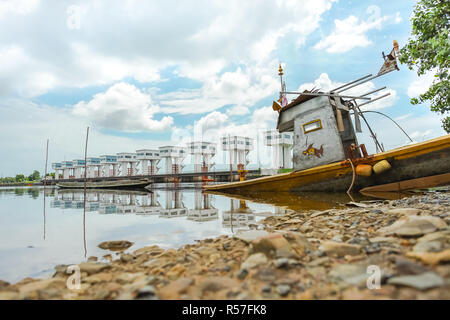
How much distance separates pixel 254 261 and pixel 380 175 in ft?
23.8

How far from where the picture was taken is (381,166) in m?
6.79

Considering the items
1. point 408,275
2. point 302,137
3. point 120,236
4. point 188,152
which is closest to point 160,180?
point 188,152

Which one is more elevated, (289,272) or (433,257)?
(433,257)

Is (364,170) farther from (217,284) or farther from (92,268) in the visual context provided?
(92,268)

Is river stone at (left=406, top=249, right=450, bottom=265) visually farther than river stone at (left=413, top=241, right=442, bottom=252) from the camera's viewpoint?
No

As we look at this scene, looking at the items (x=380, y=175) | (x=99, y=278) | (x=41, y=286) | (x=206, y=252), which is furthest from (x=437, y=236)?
(x=380, y=175)

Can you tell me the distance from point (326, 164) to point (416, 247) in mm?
6842

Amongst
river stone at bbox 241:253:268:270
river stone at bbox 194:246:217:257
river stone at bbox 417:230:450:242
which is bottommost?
river stone at bbox 194:246:217:257

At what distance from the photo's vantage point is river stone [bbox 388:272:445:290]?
3.37 feet

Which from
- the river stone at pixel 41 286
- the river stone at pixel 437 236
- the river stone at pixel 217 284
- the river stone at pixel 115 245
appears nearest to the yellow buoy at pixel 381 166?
the river stone at pixel 437 236

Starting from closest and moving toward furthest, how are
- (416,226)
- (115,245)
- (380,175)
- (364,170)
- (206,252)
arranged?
(416,226)
(206,252)
(115,245)
(364,170)
(380,175)

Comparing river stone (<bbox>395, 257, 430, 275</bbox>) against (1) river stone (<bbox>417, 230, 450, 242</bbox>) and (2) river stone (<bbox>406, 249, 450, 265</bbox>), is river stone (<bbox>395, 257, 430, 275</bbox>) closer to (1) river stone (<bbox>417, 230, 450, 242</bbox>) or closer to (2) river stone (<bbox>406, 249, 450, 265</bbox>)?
(2) river stone (<bbox>406, 249, 450, 265</bbox>)

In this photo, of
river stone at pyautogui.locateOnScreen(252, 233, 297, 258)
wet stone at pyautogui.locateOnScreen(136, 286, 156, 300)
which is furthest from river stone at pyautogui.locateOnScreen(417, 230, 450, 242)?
wet stone at pyautogui.locateOnScreen(136, 286, 156, 300)
